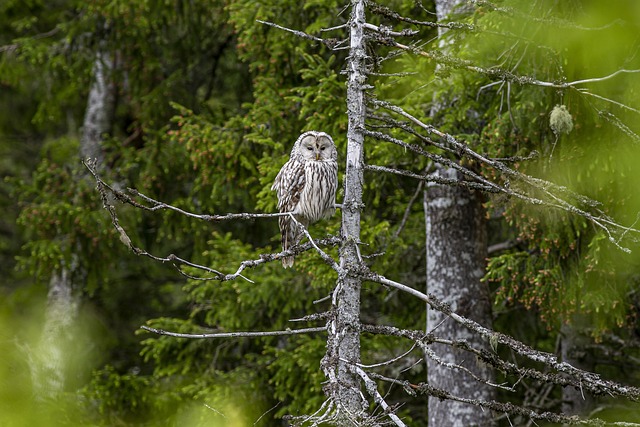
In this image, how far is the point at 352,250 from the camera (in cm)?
461

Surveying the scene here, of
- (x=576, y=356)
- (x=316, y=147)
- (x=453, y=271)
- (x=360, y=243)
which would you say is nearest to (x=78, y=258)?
(x=316, y=147)

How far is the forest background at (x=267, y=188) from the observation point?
5.86 metres

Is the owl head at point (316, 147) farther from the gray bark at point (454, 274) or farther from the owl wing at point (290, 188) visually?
the gray bark at point (454, 274)

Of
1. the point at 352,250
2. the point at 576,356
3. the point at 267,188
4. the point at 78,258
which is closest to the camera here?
the point at 352,250

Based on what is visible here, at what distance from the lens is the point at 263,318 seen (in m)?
9.20

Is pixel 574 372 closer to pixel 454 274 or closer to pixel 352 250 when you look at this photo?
pixel 352 250

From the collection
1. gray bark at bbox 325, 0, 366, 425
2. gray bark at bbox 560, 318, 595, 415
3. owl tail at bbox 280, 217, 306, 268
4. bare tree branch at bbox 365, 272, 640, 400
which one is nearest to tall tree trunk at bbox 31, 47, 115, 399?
owl tail at bbox 280, 217, 306, 268

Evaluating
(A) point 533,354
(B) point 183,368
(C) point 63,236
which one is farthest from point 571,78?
(C) point 63,236

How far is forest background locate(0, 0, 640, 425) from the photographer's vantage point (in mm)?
5855

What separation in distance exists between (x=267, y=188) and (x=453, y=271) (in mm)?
1686

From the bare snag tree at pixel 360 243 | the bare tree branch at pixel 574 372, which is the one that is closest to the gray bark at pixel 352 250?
the bare snag tree at pixel 360 243

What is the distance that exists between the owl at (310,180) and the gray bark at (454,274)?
41.7 inches

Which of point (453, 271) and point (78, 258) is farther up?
point (453, 271)

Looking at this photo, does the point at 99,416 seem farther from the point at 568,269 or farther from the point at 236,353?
the point at 568,269
